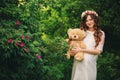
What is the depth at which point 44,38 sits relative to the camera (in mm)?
9375

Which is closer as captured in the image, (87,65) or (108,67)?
(87,65)

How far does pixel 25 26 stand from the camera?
8359 mm

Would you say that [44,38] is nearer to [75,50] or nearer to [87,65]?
[75,50]

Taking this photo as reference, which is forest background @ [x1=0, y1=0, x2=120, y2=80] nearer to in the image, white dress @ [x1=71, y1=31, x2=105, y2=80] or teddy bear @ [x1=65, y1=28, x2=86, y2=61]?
teddy bear @ [x1=65, y1=28, x2=86, y2=61]

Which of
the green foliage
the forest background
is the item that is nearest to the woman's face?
the forest background

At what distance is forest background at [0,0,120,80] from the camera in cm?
762

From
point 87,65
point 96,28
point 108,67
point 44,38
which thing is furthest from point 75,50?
point 108,67

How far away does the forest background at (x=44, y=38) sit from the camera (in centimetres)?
762

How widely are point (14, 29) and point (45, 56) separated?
1164 millimetres

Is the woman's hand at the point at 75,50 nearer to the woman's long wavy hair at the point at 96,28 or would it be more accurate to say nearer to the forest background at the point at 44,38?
the forest background at the point at 44,38

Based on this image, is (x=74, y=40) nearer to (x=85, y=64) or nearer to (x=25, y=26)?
(x=85, y=64)

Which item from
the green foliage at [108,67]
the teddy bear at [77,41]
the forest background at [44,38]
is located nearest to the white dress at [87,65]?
the teddy bear at [77,41]

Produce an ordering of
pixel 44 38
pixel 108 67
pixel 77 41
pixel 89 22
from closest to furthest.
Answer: pixel 89 22 < pixel 77 41 < pixel 44 38 < pixel 108 67

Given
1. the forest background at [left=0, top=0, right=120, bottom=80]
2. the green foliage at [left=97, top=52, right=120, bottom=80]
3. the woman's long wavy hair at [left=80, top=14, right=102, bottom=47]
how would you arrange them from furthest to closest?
the green foliage at [left=97, top=52, right=120, bottom=80] → the forest background at [left=0, top=0, right=120, bottom=80] → the woman's long wavy hair at [left=80, top=14, right=102, bottom=47]
